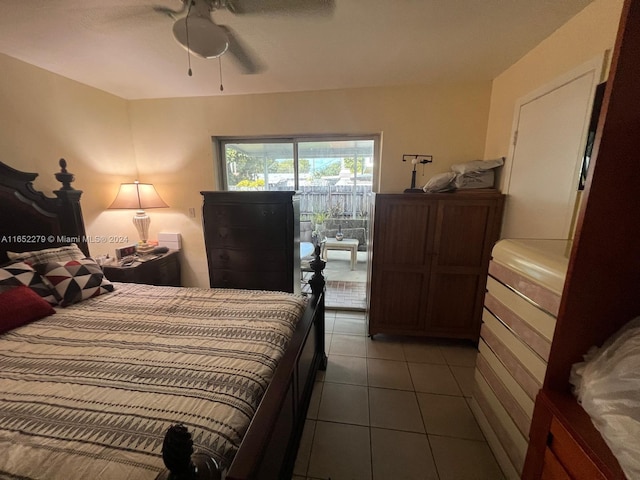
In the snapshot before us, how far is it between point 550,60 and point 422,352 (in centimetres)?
236

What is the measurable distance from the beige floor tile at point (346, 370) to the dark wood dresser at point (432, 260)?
0.38 meters

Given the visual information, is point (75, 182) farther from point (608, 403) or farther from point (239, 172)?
point (608, 403)

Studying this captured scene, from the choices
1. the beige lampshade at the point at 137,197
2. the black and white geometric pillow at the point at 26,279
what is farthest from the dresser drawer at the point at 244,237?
the black and white geometric pillow at the point at 26,279

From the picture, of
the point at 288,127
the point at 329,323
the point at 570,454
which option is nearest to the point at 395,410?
the point at 570,454

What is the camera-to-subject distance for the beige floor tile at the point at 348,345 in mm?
2320

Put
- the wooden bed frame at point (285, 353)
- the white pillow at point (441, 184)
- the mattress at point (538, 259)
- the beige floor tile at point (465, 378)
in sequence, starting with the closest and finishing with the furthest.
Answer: the wooden bed frame at point (285, 353), the mattress at point (538, 259), the beige floor tile at point (465, 378), the white pillow at point (441, 184)

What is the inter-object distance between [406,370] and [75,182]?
3348 millimetres

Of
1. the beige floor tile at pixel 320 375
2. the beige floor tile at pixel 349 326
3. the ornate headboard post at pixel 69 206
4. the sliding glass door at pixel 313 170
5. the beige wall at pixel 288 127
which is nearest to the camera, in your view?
the beige floor tile at pixel 320 375

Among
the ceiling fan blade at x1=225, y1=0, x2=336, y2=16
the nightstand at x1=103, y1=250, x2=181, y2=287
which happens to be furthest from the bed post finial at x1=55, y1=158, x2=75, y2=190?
the ceiling fan blade at x1=225, y1=0, x2=336, y2=16

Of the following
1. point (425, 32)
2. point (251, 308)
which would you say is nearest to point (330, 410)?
point (251, 308)

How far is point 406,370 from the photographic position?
6.85 feet

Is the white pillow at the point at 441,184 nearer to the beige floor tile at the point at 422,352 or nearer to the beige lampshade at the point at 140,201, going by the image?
the beige floor tile at the point at 422,352

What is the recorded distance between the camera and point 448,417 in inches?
Answer: 64.9

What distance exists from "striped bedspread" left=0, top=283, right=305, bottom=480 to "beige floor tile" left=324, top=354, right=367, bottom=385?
2.59ft
